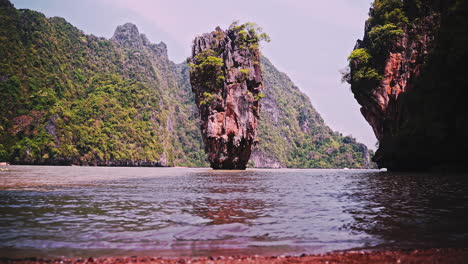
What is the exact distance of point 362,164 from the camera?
145625 millimetres

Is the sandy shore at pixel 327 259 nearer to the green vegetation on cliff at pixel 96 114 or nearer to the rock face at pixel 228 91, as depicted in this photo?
the rock face at pixel 228 91

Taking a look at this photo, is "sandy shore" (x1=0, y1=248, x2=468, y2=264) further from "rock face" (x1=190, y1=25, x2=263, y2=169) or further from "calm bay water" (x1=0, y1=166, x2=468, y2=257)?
"rock face" (x1=190, y1=25, x2=263, y2=169)

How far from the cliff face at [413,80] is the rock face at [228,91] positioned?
657 inches

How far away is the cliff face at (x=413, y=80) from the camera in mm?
21594

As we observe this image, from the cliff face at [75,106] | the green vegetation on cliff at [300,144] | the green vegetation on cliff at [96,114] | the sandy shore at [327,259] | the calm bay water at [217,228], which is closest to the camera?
the sandy shore at [327,259]

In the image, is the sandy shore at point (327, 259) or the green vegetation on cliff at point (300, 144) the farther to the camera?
the green vegetation on cliff at point (300, 144)

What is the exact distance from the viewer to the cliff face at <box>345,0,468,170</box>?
21594mm

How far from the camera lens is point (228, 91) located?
52.3 meters

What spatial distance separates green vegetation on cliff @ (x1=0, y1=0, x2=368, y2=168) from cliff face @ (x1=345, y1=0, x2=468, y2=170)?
83.5ft

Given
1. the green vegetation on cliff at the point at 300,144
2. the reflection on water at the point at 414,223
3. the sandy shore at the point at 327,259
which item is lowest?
the reflection on water at the point at 414,223

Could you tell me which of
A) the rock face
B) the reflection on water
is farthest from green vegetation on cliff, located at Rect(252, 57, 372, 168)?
the reflection on water

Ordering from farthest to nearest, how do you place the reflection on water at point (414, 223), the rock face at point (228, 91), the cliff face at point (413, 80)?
the rock face at point (228, 91) < the cliff face at point (413, 80) < the reflection on water at point (414, 223)

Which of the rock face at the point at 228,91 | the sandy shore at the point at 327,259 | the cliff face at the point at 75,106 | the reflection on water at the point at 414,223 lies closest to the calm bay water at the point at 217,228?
the reflection on water at the point at 414,223

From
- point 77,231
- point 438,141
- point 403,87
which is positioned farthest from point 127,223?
point 403,87
